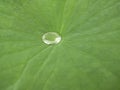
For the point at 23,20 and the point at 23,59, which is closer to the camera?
the point at 23,59

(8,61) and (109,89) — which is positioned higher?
(8,61)

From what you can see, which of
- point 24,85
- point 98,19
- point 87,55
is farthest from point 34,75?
point 98,19

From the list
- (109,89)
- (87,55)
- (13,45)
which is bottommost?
(109,89)

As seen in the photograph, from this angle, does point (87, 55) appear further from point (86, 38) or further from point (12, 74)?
point (12, 74)
